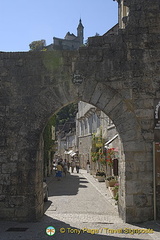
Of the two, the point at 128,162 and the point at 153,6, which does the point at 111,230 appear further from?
the point at 153,6

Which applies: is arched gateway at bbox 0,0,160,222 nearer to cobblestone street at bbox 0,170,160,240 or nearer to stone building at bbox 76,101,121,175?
cobblestone street at bbox 0,170,160,240

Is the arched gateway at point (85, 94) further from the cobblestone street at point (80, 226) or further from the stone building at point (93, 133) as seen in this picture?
the stone building at point (93, 133)

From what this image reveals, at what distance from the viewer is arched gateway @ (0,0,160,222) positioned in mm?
6988

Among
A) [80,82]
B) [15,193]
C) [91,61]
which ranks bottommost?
[15,193]

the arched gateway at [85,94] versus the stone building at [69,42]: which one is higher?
the stone building at [69,42]

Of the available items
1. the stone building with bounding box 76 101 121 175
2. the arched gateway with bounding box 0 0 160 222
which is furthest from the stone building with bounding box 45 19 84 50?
the arched gateway with bounding box 0 0 160 222

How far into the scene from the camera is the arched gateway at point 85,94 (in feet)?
22.9

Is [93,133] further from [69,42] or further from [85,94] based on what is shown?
[69,42]

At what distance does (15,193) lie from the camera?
699 centimetres

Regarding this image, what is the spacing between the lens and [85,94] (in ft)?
23.5

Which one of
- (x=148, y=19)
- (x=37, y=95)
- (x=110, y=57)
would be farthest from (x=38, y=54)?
(x=148, y=19)

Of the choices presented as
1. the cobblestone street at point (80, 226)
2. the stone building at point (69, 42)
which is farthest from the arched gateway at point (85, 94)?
the stone building at point (69, 42)

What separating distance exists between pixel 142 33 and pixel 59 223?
16.4ft

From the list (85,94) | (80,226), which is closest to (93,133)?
(85,94)
